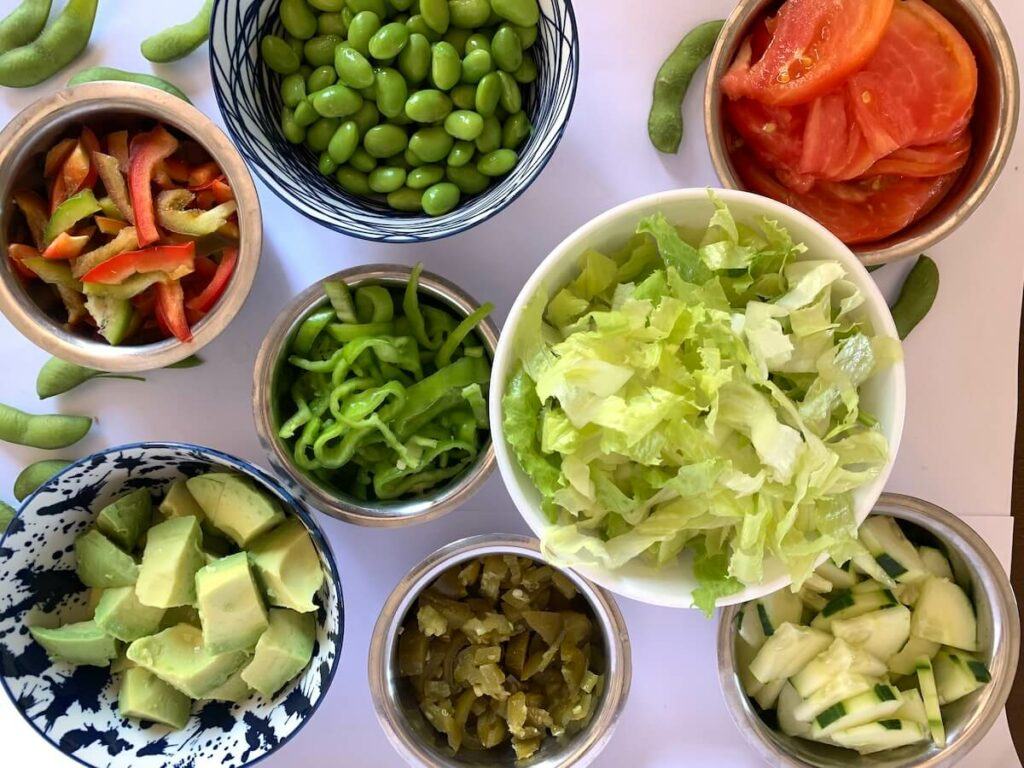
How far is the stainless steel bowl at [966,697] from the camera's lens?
139cm

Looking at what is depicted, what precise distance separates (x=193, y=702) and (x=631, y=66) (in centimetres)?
126

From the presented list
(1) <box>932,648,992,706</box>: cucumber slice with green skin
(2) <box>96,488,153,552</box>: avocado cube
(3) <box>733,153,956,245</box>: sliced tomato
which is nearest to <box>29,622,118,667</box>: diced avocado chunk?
(2) <box>96,488,153,552</box>: avocado cube

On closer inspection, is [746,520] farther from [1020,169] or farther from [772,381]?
[1020,169]

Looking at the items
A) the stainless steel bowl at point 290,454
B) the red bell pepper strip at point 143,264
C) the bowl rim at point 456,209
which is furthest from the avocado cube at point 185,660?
the bowl rim at point 456,209

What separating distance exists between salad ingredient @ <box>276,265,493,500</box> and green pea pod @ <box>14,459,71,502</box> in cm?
41

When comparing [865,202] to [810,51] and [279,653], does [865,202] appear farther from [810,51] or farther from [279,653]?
[279,653]

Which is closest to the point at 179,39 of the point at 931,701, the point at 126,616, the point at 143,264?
the point at 143,264

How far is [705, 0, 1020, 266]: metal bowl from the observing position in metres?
1.27

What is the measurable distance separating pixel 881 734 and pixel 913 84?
971 millimetres

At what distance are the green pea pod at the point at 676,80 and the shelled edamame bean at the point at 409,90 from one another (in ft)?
0.72

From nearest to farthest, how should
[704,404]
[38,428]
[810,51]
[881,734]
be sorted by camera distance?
[704,404] → [810,51] → [881,734] → [38,428]

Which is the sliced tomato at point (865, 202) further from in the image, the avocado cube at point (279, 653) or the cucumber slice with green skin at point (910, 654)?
the avocado cube at point (279, 653)

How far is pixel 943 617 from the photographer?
1417 millimetres

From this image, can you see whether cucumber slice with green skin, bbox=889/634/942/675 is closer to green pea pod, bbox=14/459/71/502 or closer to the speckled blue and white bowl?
the speckled blue and white bowl
